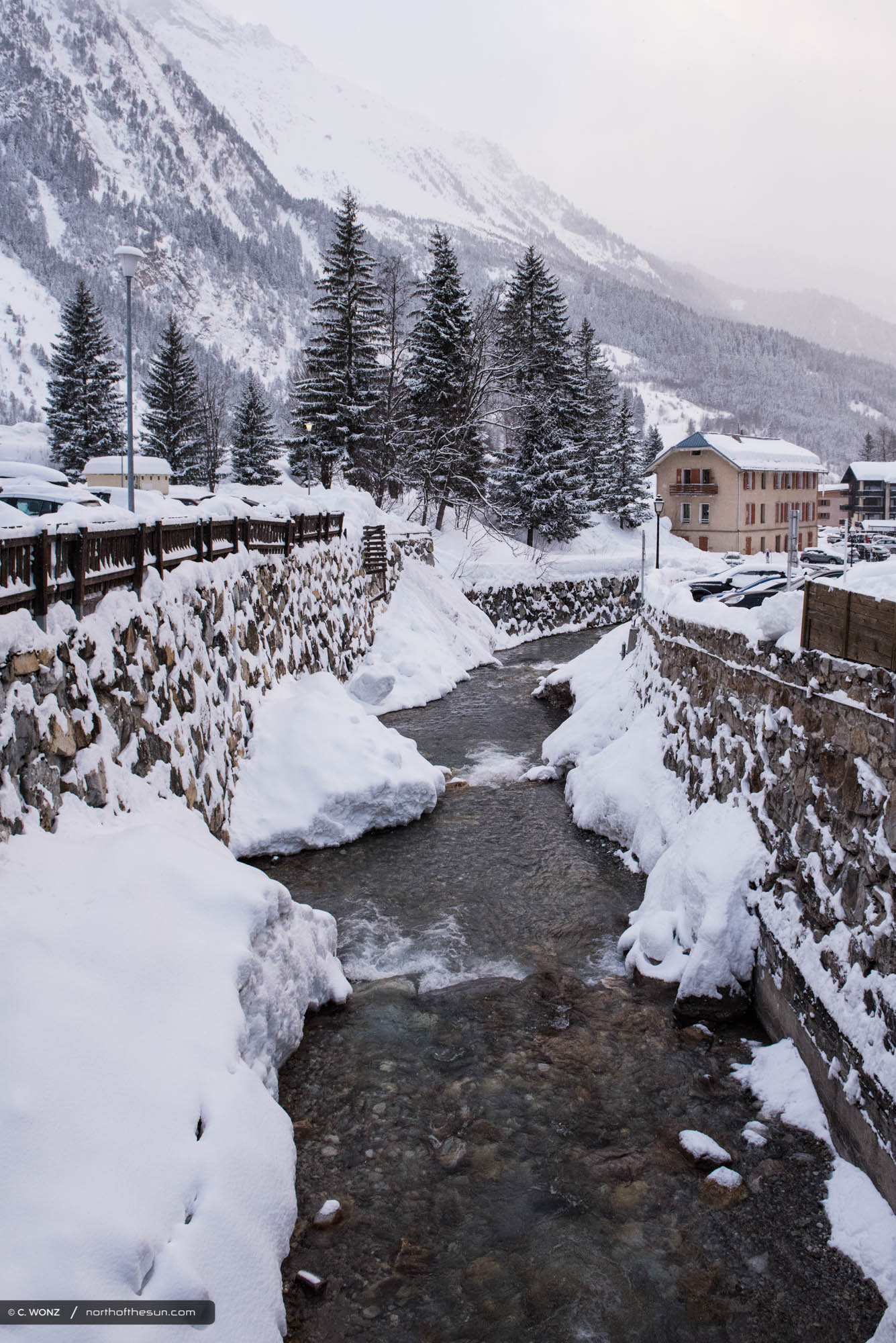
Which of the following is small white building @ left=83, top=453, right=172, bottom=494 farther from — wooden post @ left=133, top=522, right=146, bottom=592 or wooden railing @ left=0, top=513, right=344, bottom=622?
wooden post @ left=133, top=522, right=146, bottom=592

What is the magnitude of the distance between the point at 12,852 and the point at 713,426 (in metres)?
171

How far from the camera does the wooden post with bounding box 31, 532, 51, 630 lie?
21.7 feet

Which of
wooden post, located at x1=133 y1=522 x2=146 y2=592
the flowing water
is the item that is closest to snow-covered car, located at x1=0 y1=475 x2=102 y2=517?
Result: wooden post, located at x1=133 y1=522 x2=146 y2=592

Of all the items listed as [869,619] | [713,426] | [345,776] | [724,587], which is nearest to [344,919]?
[345,776]

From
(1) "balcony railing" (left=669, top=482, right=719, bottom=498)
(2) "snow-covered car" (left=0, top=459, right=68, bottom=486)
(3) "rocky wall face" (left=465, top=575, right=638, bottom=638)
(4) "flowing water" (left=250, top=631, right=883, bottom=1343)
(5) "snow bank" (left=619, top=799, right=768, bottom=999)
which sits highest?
(1) "balcony railing" (left=669, top=482, right=719, bottom=498)

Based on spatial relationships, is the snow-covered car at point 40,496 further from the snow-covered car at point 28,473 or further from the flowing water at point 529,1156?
the flowing water at point 529,1156

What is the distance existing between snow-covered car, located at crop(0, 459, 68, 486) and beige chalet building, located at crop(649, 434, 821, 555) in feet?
122

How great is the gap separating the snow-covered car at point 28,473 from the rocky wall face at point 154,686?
32.9ft

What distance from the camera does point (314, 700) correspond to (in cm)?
1381

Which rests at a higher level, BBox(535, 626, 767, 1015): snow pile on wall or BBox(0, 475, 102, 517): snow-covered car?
BBox(0, 475, 102, 517): snow-covered car

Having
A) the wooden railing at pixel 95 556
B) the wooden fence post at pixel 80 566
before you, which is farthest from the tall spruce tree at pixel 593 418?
the wooden fence post at pixel 80 566

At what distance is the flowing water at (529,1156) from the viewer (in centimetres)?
475

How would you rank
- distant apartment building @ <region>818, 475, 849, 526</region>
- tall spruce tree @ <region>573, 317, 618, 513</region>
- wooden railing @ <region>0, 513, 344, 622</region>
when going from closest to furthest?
1. wooden railing @ <region>0, 513, 344, 622</region>
2. tall spruce tree @ <region>573, 317, 618, 513</region>
3. distant apartment building @ <region>818, 475, 849, 526</region>

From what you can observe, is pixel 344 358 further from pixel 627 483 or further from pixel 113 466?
pixel 627 483
